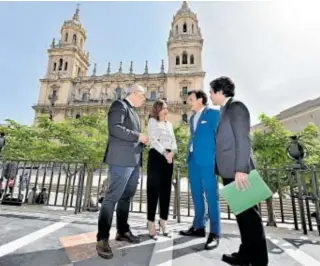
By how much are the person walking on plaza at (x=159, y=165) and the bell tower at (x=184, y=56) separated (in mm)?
36119

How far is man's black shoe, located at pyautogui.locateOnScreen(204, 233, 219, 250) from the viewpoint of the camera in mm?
2352

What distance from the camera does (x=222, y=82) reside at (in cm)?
225

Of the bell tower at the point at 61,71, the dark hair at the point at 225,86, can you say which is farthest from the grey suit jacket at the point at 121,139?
the bell tower at the point at 61,71

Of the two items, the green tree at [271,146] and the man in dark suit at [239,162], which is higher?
the green tree at [271,146]

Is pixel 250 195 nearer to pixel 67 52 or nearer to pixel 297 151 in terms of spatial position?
pixel 297 151

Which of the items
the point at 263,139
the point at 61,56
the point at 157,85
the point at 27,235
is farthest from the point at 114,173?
the point at 61,56

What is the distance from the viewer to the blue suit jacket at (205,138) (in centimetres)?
276

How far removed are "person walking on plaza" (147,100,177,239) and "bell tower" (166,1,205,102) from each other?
36119mm

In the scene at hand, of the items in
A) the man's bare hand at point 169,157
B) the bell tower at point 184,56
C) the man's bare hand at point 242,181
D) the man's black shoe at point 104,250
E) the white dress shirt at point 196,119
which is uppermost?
the bell tower at point 184,56

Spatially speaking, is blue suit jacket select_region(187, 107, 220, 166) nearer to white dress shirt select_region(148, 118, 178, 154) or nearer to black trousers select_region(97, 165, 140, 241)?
white dress shirt select_region(148, 118, 178, 154)

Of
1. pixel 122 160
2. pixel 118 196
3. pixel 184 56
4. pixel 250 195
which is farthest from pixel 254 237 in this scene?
pixel 184 56

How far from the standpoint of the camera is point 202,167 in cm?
276

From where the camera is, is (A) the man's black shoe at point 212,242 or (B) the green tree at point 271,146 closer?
(A) the man's black shoe at point 212,242

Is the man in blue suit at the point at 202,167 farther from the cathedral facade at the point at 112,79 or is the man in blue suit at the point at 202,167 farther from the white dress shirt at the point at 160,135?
the cathedral facade at the point at 112,79
